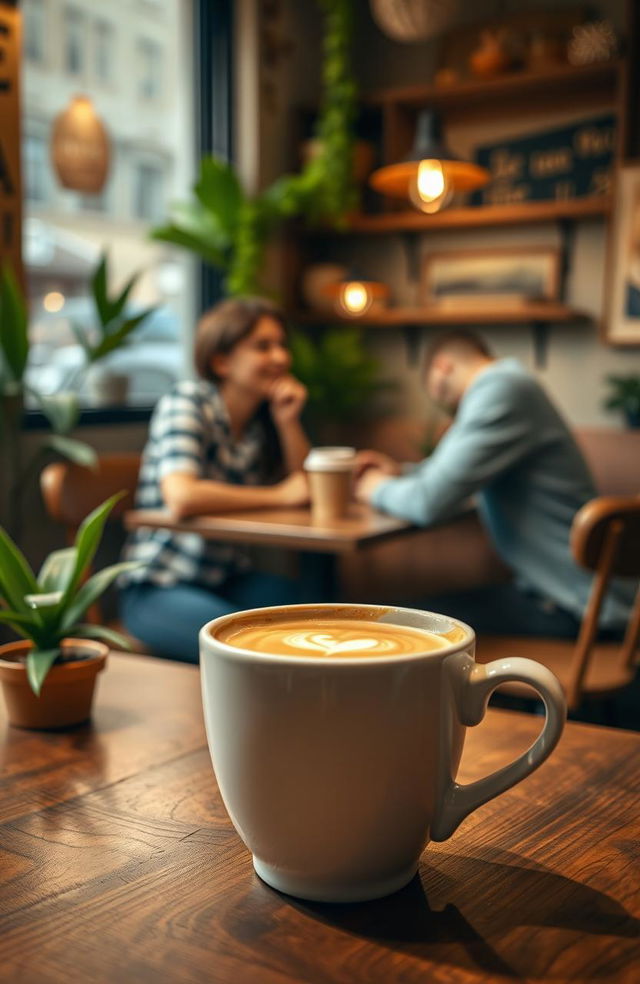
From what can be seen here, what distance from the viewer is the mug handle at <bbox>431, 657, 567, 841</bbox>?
53cm

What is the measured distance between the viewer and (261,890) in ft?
1.79

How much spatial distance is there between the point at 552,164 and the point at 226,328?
2116 millimetres

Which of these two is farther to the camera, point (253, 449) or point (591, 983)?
point (253, 449)

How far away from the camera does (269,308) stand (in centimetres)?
301

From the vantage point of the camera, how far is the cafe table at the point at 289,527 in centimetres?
227

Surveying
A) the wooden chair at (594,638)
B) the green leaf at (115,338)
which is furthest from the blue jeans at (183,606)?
the green leaf at (115,338)

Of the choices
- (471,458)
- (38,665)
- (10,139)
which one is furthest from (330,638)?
(10,139)

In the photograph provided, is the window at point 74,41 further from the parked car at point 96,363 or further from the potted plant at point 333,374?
the potted plant at point 333,374

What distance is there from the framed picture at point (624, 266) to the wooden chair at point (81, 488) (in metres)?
2.26

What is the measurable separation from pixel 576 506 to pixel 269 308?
44.0 inches

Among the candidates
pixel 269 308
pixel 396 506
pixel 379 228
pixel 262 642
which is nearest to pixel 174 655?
pixel 396 506

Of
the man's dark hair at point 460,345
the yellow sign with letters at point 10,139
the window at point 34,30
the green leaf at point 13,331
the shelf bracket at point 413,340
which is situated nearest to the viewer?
the green leaf at point 13,331

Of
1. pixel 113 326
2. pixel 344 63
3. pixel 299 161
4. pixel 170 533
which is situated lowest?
pixel 170 533

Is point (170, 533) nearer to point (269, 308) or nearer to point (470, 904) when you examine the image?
point (269, 308)
